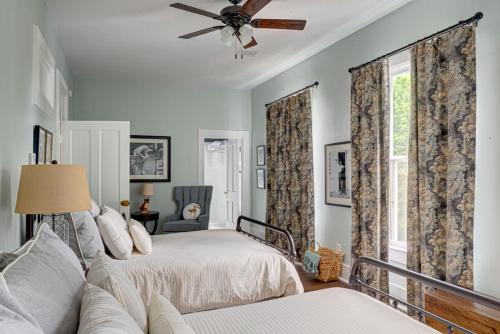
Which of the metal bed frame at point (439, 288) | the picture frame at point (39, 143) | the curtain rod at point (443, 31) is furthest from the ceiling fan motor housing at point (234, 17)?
the metal bed frame at point (439, 288)

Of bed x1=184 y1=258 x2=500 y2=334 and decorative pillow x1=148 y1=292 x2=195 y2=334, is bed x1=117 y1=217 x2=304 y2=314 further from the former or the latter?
decorative pillow x1=148 y1=292 x2=195 y2=334

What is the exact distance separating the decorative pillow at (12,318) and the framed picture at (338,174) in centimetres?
357

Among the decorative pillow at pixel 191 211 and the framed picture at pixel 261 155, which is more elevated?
the framed picture at pixel 261 155

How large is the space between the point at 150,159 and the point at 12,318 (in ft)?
18.5

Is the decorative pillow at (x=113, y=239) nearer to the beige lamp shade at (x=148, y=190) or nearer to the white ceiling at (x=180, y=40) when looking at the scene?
the white ceiling at (x=180, y=40)

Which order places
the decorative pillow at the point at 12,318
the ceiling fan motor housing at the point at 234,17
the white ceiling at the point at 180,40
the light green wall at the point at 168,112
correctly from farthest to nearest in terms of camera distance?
the light green wall at the point at 168,112, the white ceiling at the point at 180,40, the ceiling fan motor housing at the point at 234,17, the decorative pillow at the point at 12,318

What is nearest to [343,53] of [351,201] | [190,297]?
[351,201]

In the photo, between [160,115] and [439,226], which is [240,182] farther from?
[439,226]

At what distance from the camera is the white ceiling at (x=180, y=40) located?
3.36 metres

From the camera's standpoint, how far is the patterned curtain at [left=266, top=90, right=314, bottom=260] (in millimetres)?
4699

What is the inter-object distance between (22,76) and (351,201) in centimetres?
308

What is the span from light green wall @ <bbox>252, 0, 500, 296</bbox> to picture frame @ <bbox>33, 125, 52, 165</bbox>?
9.80 feet

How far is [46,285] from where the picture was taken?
3.43 feet

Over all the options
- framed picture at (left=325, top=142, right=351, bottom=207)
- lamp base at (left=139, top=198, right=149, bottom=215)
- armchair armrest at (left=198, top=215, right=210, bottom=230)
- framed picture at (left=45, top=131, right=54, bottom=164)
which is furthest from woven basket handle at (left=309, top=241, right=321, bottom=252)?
framed picture at (left=45, top=131, right=54, bottom=164)
